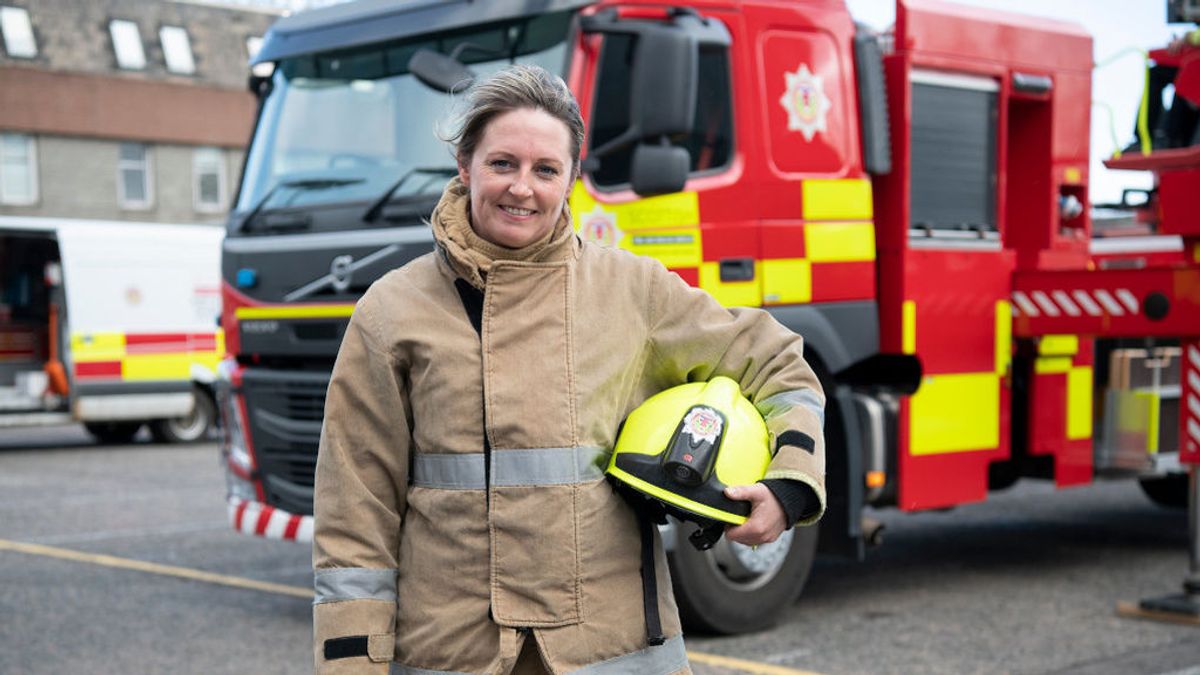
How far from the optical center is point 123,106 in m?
35.6

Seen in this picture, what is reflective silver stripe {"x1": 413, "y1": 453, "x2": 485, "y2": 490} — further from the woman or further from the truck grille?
the truck grille

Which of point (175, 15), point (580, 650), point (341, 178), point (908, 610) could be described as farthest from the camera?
point (175, 15)

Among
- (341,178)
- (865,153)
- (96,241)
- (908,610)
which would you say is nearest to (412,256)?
(341,178)

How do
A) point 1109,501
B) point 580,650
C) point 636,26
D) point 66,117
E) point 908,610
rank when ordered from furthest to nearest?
point 66,117, point 1109,501, point 908,610, point 636,26, point 580,650

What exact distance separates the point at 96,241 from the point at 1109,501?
11390 mm

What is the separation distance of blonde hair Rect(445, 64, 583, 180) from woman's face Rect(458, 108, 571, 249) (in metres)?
0.01

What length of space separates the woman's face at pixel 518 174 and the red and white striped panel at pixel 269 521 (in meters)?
4.42

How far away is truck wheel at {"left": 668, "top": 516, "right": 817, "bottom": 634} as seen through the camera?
6.48 m

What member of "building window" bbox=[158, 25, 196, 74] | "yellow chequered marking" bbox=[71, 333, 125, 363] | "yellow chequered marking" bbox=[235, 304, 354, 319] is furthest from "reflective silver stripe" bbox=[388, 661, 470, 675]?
"building window" bbox=[158, 25, 196, 74]

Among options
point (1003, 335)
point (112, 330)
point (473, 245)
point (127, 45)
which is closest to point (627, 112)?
point (1003, 335)

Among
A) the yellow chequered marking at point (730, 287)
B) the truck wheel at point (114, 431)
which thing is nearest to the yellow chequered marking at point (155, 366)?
the truck wheel at point (114, 431)

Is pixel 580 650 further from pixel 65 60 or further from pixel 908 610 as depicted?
pixel 65 60

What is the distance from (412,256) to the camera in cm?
641

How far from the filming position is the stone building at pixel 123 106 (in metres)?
→ 34.4
